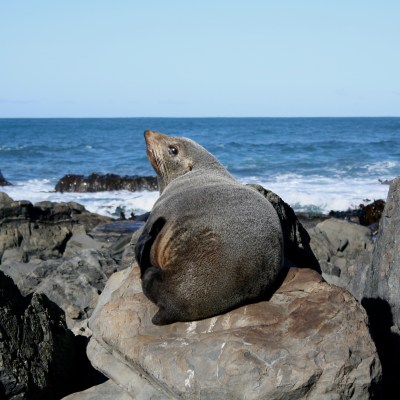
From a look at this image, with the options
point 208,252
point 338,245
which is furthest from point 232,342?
point 338,245

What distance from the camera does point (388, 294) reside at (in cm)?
570

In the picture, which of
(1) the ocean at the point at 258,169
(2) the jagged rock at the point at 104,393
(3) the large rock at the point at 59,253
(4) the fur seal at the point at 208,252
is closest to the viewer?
(4) the fur seal at the point at 208,252

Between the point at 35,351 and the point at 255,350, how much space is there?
1.87 metres

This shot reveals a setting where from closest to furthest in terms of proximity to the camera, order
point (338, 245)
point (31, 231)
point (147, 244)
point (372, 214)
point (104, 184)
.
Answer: point (147, 244) < point (338, 245) < point (31, 231) < point (372, 214) < point (104, 184)

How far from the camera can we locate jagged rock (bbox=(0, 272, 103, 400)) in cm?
493

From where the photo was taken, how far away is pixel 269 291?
16.4 ft

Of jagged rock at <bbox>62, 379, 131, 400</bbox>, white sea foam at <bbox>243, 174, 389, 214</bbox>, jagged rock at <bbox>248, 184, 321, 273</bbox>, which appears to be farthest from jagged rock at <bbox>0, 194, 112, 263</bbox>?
white sea foam at <bbox>243, 174, 389, 214</bbox>

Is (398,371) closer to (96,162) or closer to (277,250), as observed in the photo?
(277,250)

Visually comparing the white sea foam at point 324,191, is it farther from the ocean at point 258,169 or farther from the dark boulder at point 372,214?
the dark boulder at point 372,214

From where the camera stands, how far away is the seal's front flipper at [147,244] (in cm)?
507

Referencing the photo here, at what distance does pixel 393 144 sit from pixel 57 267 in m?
42.7

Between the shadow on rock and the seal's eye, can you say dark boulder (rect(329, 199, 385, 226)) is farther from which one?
the shadow on rock

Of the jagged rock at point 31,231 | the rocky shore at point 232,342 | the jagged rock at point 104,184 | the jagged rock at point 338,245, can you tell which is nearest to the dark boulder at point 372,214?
the jagged rock at point 338,245

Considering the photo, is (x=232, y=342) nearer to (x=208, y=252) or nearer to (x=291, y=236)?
(x=208, y=252)
